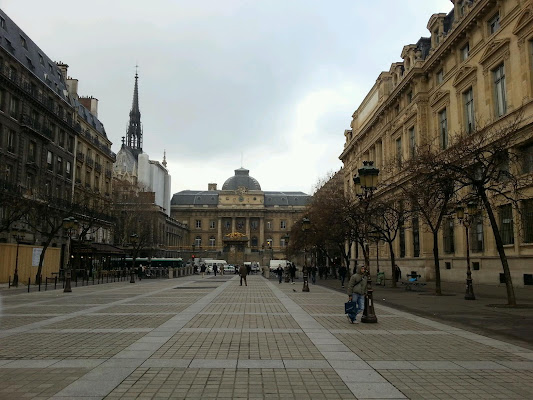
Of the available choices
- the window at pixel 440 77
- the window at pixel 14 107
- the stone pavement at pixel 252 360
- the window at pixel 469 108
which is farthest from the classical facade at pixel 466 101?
the window at pixel 14 107

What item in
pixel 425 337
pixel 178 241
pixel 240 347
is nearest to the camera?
pixel 240 347

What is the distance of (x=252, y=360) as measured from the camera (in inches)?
Result: 332

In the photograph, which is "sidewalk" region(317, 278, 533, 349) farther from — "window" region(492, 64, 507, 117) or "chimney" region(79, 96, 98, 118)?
"chimney" region(79, 96, 98, 118)

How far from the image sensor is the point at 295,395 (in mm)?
6230

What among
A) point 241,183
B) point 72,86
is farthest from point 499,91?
point 241,183

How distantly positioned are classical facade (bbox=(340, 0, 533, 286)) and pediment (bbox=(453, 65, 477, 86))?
0.08 meters

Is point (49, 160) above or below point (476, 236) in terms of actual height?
above

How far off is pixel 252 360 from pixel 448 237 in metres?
30.5

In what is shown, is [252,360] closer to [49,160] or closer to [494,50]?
[494,50]

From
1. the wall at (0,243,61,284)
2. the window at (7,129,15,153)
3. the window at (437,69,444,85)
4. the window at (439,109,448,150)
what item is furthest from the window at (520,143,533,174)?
the window at (7,129,15,153)

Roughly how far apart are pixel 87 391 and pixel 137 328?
6140mm

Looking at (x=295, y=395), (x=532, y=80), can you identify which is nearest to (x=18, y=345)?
(x=295, y=395)

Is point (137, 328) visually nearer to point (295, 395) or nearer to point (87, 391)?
point (87, 391)

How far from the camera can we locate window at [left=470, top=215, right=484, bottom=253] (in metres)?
30.6
